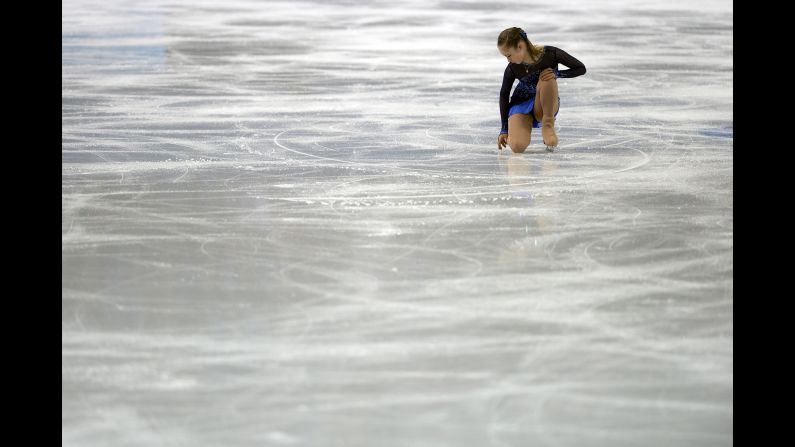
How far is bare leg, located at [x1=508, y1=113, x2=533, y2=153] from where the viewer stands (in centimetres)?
531

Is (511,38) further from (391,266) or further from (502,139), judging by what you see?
(391,266)

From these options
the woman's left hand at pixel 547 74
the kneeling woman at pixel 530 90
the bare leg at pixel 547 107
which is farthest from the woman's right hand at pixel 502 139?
the woman's left hand at pixel 547 74

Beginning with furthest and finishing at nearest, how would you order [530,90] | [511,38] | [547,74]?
1. [530,90]
2. [547,74]
3. [511,38]

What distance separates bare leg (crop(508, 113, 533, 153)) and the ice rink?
0.06 m

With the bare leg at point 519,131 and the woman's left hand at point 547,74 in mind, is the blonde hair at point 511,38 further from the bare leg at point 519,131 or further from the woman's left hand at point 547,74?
the bare leg at point 519,131

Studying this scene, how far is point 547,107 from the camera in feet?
17.4

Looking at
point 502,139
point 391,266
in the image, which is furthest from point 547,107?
point 391,266

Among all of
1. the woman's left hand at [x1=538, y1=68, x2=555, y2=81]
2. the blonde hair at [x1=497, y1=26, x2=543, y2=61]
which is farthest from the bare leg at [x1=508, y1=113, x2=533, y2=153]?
the blonde hair at [x1=497, y1=26, x2=543, y2=61]

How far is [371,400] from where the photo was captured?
2363 millimetres

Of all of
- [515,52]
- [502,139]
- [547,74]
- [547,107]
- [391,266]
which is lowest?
[391,266]

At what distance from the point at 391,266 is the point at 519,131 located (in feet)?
7.04

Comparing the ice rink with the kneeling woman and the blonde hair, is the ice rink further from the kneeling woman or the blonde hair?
the blonde hair
